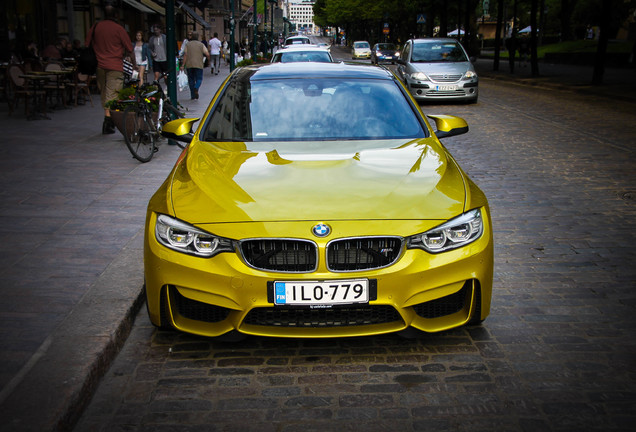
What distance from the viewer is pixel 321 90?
204 inches

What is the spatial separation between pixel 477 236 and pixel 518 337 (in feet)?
2.37

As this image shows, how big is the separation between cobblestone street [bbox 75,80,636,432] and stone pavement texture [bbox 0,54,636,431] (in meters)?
0.06

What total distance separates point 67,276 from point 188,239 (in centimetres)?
154

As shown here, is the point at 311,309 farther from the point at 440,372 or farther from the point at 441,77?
the point at 441,77

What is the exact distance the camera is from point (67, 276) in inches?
185

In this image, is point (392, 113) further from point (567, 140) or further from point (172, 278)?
point (567, 140)

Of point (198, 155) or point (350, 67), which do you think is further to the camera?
point (350, 67)

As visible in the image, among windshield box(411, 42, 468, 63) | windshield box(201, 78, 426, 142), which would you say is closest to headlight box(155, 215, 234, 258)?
windshield box(201, 78, 426, 142)

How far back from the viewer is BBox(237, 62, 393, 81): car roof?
17.7 feet

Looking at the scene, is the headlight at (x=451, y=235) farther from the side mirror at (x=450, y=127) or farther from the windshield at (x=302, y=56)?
the windshield at (x=302, y=56)

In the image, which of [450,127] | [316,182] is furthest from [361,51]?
[316,182]

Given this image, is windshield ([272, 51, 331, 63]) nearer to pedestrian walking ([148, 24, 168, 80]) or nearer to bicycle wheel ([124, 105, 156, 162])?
pedestrian walking ([148, 24, 168, 80])

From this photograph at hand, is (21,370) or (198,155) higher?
(198,155)

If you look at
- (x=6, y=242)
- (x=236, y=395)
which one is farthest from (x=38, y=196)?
(x=236, y=395)
